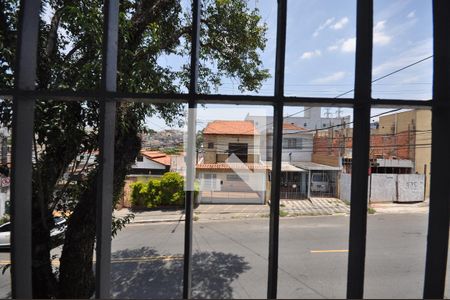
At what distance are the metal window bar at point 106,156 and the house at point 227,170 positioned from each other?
29.1ft

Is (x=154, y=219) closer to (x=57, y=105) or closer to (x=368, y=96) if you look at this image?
(x=57, y=105)

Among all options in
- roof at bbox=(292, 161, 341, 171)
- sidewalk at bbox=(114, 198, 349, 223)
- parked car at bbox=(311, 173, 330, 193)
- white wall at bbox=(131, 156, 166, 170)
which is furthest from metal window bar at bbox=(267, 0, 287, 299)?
parked car at bbox=(311, 173, 330, 193)

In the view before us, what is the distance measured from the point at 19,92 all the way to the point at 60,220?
314 cm

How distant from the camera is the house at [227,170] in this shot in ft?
38.9

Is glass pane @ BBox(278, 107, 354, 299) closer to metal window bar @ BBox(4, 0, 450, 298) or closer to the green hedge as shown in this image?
→ metal window bar @ BBox(4, 0, 450, 298)

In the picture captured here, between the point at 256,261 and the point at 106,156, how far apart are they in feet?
24.8

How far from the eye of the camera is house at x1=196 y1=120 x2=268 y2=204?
11.9 meters

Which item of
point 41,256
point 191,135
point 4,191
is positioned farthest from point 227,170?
point 191,135

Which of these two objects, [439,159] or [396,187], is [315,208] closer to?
[396,187]

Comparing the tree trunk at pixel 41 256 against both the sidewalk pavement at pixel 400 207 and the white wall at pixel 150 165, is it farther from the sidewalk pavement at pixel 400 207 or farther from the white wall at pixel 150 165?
the sidewalk pavement at pixel 400 207

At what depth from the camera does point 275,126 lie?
102 centimetres

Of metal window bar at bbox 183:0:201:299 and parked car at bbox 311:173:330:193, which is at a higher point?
metal window bar at bbox 183:0:201:299

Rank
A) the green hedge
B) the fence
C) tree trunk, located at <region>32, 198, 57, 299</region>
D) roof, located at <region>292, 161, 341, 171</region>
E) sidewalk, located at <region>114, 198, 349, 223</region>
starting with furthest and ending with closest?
1. roof, located at <region>292, 161, 341, 171</region>
2. the fence
3. the green hedge
4. sidewalk, located at <region>114, 198, 349, 223</region>
5. tree trunk, located at <region>32, 198, 57, 299</region>

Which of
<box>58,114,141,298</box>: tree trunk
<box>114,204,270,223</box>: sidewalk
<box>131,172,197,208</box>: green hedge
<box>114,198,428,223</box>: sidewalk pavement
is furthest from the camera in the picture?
<box>131,172,197,208</box>: green hedge
